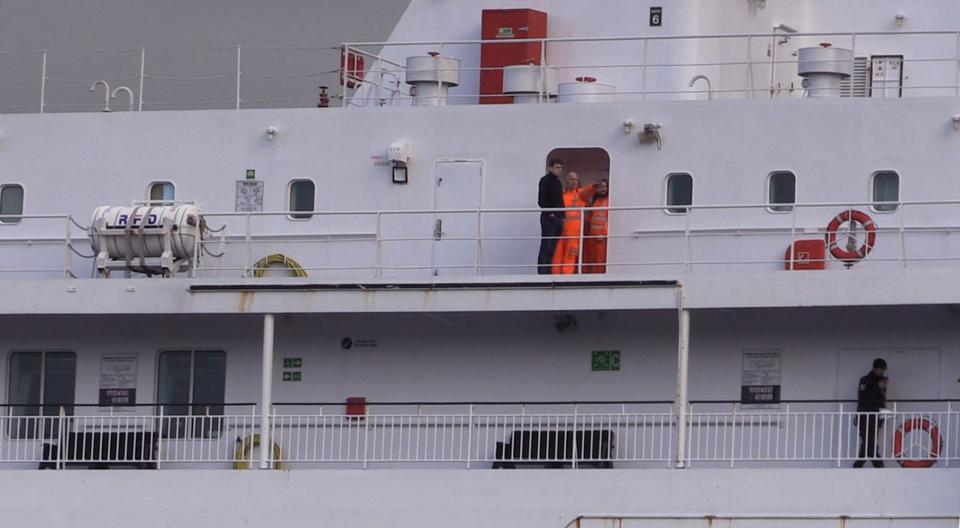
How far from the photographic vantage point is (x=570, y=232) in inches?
1051

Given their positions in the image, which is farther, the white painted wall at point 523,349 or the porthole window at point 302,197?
the porthole window at point 302,197

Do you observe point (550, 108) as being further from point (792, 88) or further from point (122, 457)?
point (122, 457)

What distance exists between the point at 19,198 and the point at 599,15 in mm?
7978

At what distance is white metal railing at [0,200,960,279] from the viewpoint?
1026 inches

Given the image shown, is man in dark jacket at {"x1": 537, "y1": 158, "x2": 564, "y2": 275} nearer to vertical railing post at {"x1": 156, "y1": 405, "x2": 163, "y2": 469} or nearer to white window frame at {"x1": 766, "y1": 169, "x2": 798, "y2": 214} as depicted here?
white window frame at {"x1": 766, "y1": 169, "x2": 798, "y2": 214}

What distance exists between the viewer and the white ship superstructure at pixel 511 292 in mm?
24922

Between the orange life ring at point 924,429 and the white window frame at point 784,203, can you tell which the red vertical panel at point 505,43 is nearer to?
the white window frame at point 784,203

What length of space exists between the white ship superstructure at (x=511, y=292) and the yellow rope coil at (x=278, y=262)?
0.13 ft

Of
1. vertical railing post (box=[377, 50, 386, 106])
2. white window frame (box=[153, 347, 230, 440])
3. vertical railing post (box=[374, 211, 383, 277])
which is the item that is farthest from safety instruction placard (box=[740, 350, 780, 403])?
white window frame (box=[153, 347, 230, 440])

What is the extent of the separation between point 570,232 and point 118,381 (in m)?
6.06

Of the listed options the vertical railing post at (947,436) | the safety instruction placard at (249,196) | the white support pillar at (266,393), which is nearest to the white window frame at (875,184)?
the vertical railing post at (947,436)

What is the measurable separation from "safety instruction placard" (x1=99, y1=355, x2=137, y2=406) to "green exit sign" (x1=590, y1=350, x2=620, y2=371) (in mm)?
5852

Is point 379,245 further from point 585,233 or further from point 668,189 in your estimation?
point 668,189
